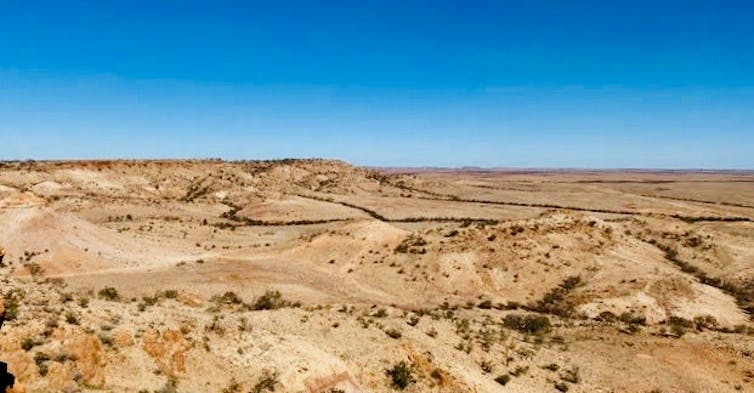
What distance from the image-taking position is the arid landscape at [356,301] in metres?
14.9

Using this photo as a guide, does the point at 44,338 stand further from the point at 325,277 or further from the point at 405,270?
the point at 405,270

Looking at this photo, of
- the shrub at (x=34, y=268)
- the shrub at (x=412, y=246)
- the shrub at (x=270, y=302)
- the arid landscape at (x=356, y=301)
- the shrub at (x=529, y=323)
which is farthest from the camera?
the shrub at (x=412, y=246)

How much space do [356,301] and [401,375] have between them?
16.2 meters

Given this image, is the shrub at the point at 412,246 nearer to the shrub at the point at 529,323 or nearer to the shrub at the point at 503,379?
the shrub at the point at 529,323

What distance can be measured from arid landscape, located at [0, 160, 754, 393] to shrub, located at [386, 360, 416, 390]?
6cm

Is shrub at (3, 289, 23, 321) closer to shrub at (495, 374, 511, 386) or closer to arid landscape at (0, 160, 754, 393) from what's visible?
arid landscape at (0, 160, 754, 393)

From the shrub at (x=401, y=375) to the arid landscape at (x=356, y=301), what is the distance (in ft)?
0.19

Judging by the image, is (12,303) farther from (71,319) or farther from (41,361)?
(41,361)

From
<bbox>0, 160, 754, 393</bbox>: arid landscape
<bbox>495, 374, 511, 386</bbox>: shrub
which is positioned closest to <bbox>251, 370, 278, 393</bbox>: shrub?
<bbox>0, 160, 754, 393</bbox>: arid landscape

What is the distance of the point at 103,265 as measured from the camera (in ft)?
125

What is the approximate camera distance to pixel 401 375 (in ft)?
57.6

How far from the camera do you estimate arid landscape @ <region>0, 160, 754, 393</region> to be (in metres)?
14.9

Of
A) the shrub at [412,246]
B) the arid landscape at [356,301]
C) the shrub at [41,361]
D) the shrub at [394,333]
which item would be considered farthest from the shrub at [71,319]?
the shrub at [412,246]

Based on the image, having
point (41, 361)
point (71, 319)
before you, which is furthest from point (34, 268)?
point (41, 361)
